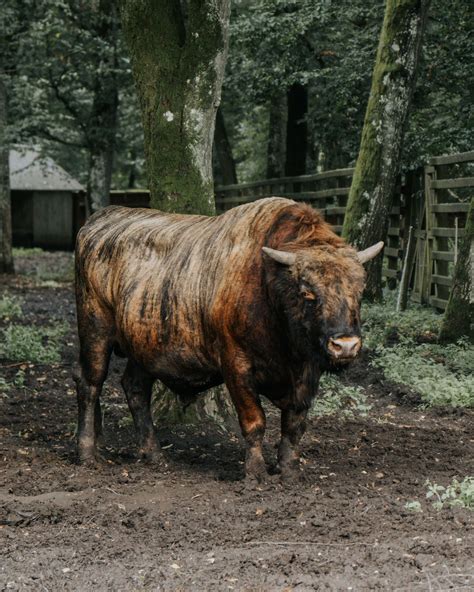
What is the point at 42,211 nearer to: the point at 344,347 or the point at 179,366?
the point at 179,366

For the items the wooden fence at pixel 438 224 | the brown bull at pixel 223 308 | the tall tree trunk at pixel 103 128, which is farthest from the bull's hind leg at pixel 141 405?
the tall tree trunk at pixel 103 128

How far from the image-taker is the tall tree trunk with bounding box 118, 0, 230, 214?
28.3 ft

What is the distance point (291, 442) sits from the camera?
6785 mm

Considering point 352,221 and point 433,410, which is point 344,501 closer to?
point 433,410

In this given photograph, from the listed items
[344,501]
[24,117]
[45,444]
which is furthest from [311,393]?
[24,117]

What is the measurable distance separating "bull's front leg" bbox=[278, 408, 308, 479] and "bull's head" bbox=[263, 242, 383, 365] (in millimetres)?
744

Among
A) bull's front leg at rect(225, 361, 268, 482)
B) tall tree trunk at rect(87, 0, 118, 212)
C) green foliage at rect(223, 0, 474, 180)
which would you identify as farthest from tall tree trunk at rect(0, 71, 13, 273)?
bull's front leg at rect(225, 361, 268, 482)

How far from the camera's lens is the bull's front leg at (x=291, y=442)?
266 inches

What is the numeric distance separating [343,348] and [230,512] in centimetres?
111

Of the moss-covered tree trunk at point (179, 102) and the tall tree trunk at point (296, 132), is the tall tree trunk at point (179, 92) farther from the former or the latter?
the tall tree trunk at point (296, 132)

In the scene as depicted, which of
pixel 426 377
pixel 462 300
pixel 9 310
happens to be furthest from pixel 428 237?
pixel 9 310

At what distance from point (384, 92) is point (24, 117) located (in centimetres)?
1236

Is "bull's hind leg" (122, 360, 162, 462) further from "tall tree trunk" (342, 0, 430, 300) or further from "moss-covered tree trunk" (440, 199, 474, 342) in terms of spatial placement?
"tall tree trunk" (342, 0, 430, 300)

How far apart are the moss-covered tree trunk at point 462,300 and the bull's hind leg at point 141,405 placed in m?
4.71
